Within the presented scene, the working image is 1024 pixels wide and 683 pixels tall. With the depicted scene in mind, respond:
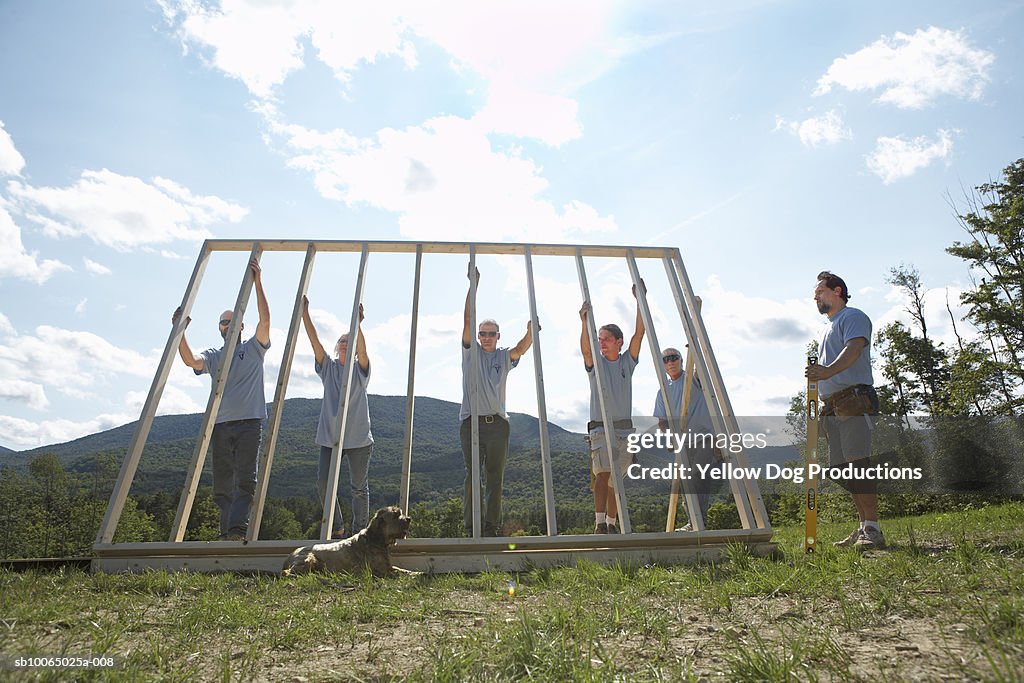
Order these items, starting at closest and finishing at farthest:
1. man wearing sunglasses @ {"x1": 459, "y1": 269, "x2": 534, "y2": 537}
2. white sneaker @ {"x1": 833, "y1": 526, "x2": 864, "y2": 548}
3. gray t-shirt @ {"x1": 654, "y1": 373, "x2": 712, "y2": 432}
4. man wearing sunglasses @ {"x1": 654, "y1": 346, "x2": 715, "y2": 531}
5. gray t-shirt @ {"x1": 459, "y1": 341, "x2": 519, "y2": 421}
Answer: white sneaker @ {"x1": 833, "y1": 526, "x2": 864, "y2": 548} < man wearing sunglasses @ {"x1": 459, "y1": 269, "x2": 534, "y2": 537} < gray t-shirt @ {"x1": 459, "y1": 341, "x2": 519, "y2": 421} < man wearing sunglasses @ {"x1": 654, "y1": 346, "x2": 715, "y2": 531} < gray t-shirt @ {"x1": 654, "y1": 373, "x2": 712, "y2": 432}

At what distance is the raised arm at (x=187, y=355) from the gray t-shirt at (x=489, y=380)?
8.17 ft

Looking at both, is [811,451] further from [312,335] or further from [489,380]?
[312,335]

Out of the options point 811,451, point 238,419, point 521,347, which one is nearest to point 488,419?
point 521,347

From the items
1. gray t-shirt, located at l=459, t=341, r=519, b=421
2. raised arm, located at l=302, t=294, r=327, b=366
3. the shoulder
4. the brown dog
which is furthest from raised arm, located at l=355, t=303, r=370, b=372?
the shoulder

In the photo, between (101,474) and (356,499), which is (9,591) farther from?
(101,474)

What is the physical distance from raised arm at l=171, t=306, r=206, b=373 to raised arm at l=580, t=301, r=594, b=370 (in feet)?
11.8

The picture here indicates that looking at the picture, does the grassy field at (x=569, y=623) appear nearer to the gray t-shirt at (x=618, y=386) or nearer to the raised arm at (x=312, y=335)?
the gray t-shirt at (x=618, y=386)

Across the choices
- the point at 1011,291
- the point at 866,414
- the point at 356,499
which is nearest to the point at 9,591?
the point at 356,499

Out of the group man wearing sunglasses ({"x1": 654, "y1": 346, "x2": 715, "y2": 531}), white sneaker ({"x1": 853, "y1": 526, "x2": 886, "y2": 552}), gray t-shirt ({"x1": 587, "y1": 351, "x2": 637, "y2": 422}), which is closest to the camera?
white sneaker ({"x1": 853, "y1": 526, "x2": 886, "y2": 552})

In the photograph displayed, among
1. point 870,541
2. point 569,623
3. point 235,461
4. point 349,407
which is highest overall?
point 349,407

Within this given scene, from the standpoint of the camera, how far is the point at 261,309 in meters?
5.70

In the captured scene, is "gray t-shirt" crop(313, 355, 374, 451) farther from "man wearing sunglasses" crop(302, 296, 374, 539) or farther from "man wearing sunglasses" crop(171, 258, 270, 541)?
"man wearing sunglasses" crop(171, 258, 270, 541)

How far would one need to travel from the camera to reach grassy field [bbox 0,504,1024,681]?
176cm

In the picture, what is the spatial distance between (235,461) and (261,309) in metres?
1.43
